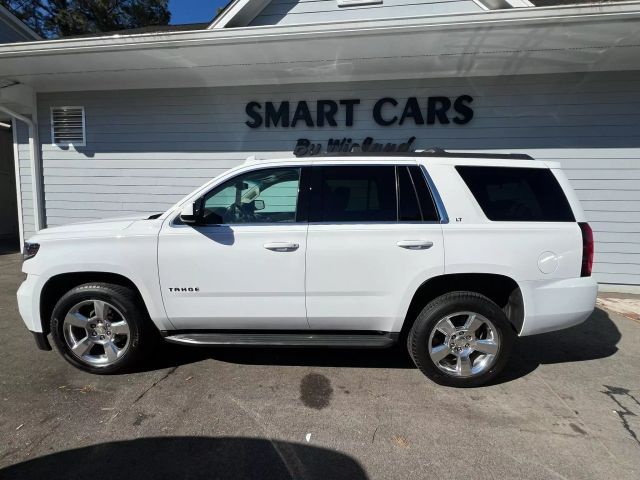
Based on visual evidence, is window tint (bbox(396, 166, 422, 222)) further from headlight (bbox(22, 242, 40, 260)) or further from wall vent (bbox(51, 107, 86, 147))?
wall vent (bbox(51, 107, 86, 147))

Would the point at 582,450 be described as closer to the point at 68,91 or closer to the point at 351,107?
the point at 351,107

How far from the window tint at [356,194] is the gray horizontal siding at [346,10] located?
5064 millimetres

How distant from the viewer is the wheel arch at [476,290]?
10.9ft

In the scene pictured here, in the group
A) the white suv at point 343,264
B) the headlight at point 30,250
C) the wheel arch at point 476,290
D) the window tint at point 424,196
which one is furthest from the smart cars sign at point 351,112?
the headlight at point 30,250

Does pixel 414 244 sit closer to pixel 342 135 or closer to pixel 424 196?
pixel 424 196

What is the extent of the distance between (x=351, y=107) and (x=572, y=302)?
5067mm

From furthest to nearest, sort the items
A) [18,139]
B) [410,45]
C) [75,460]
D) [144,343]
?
[18,139] → [410,45] → [144,343] → [75,460]

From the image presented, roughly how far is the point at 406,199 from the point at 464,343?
4.15ft

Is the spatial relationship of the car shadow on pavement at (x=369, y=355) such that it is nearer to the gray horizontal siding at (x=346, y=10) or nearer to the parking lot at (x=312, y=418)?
the parking lot at (x=312, y=418)

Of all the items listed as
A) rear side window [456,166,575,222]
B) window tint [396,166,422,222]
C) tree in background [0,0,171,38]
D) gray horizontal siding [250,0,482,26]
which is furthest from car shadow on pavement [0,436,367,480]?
tree in background [0,0,171,38]

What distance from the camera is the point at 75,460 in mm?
2490

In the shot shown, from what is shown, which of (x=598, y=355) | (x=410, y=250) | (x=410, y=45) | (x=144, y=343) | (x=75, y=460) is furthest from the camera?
(x=410, y=45)

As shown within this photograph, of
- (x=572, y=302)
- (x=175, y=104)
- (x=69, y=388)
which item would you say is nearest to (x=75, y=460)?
(x=69, y=388)

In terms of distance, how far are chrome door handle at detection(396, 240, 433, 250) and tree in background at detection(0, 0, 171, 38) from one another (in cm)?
2423
